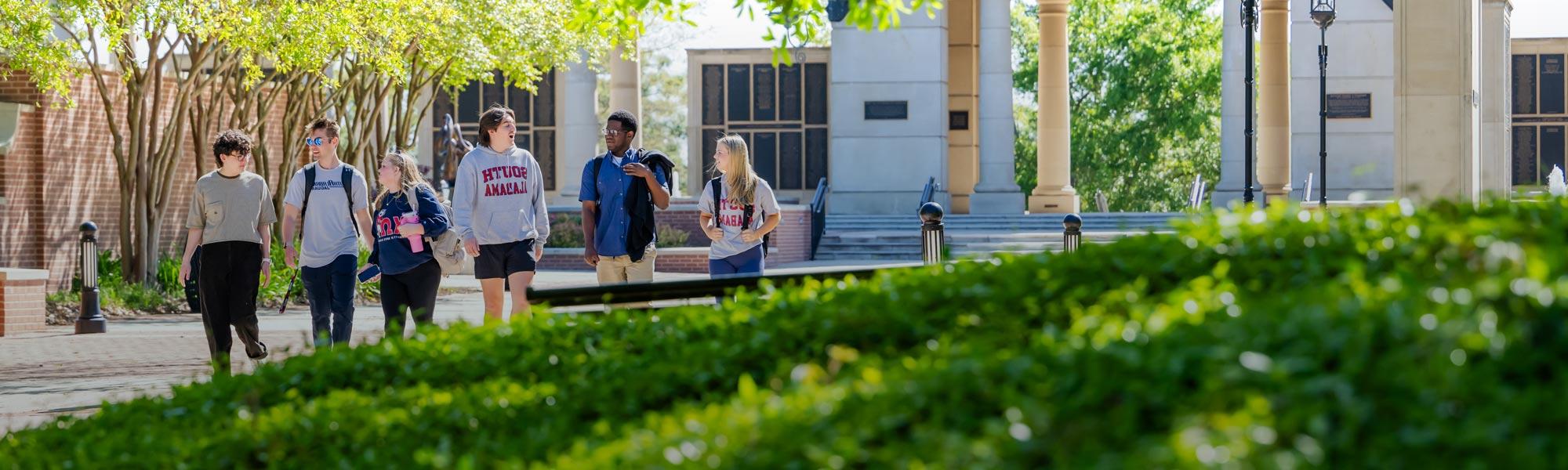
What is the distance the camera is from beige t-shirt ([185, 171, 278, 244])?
9805 millimetres

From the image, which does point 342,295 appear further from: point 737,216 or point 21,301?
point 21,301

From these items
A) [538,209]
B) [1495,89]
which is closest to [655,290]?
[538,209]

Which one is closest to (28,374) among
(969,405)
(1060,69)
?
(969,405)

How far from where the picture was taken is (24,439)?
18.1 feet

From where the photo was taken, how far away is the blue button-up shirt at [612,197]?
32.7 feet

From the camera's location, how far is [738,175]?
33.9 feet

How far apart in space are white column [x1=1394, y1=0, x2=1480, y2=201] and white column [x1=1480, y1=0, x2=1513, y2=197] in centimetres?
798

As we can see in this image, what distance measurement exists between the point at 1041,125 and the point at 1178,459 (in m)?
35.7

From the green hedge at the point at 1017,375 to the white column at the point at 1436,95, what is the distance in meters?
11.4

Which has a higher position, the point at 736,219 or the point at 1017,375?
the point at 736,219

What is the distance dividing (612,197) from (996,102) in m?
28.5

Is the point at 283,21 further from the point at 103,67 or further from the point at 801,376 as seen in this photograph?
the point at 801,376

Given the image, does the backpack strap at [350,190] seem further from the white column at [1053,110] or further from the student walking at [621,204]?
the white column at [1053,110]

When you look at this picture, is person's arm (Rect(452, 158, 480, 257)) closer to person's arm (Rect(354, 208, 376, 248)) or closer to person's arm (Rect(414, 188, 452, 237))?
person's arm (Rect(414, 188, 452, 237))
